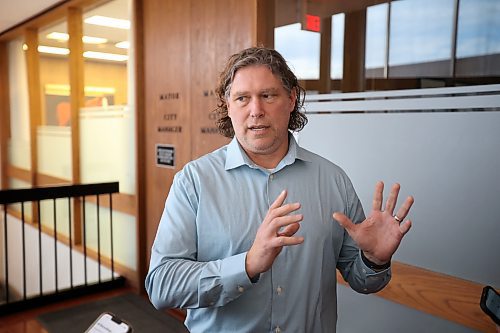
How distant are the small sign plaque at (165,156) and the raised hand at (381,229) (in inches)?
95.6

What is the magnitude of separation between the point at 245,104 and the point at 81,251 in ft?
13.3

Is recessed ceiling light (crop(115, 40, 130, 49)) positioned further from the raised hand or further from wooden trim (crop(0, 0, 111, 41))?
the raised hand

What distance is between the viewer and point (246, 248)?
3.83ft

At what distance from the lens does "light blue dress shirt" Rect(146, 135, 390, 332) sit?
112 cm

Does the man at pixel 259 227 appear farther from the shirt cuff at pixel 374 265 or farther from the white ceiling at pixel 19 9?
the white ceiling at pixel 19 9

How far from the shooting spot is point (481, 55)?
5.38 ft

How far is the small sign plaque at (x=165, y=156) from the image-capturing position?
3395 mm

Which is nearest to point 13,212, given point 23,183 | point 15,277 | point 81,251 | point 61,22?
point 23,183

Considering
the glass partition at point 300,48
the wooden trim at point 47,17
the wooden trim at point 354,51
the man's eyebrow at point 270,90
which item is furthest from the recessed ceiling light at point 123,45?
the man's eyebrow at point 270,90

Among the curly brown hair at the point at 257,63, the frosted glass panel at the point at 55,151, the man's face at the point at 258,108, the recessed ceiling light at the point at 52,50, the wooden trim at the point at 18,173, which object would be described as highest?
the recessed ceiling light at the point at 52,50

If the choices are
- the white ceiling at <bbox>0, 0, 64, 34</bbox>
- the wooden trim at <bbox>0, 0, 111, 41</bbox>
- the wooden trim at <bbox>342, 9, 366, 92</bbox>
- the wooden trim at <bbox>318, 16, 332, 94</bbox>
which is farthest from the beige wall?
the wooden trim at <bbox>342, 9, 366, 92</bbox>

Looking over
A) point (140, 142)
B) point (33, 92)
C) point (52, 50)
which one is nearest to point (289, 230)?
point (140, 142)

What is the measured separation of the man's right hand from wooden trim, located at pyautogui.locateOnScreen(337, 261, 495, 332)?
104cm

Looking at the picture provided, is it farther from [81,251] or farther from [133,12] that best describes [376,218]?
[81,251]
